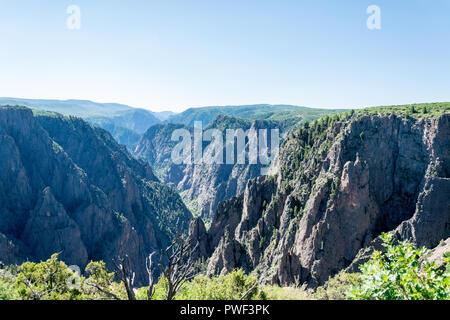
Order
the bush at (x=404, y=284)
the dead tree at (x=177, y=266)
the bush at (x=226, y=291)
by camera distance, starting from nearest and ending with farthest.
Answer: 1. the bush at (x=404, y=284)
2. the dead tree at (x=177, y=266)
3. the bush at (x=226, y=291)

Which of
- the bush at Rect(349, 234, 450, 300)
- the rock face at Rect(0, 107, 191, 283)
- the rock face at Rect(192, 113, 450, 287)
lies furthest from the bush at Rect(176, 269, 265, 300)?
the rock face at Rect(0, 107, 191, 283)

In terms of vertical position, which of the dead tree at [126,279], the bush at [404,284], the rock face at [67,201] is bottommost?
the rock face at [67,201]

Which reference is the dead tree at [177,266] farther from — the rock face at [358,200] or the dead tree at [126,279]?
the rock face at [358,200]

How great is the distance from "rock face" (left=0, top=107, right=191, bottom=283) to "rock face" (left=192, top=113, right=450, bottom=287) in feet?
225

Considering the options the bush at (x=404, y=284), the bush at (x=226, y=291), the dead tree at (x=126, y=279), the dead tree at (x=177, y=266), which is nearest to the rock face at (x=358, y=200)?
the bush at (x=226, y=291)

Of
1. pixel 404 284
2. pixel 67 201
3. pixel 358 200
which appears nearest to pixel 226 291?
pixel 404 284

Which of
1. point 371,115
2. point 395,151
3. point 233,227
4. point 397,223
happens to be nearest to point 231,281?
point 397,223

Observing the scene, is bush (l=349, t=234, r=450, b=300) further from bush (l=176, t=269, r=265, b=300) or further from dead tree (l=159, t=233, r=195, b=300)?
bush (l=176, t=269, r=265, b=300)

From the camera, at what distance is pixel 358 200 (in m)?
58.0

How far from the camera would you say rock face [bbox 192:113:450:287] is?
169 feet

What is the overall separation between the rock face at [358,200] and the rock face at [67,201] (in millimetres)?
68556

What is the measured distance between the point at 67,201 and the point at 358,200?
380 feet

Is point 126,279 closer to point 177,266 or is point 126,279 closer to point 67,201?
point 177,266

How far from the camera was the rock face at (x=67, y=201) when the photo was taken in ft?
373
